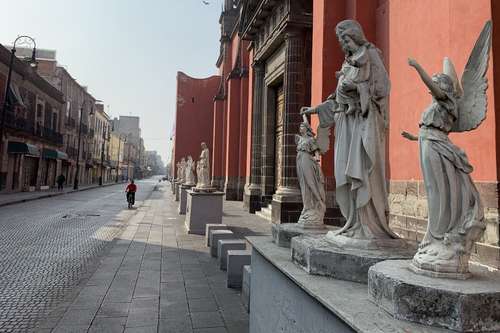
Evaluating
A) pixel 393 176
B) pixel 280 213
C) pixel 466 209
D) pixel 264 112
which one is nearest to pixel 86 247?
pixel 280 213

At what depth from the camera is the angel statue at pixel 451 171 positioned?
1.89m

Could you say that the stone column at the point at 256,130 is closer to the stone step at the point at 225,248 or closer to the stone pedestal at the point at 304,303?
the stone step at the point at 225,248

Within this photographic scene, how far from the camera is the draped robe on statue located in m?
2.57

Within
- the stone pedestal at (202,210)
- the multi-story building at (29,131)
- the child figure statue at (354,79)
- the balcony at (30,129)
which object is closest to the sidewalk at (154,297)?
the stone pedestal at (202,210)

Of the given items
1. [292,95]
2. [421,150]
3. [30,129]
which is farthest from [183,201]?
[30,129]

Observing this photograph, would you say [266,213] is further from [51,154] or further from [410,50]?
[51,154]

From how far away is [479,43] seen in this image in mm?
2098

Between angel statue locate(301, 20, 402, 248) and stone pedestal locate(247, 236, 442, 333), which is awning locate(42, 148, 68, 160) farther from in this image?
angel statue locate(301, 20, 402, 248)

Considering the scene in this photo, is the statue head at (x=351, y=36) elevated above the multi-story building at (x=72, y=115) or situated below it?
below

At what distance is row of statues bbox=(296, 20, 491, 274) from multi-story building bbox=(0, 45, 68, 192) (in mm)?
23037

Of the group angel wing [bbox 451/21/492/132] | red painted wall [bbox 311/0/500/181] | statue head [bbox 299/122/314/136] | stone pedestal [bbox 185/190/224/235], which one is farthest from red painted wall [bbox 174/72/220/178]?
angel wing [bbox 451/21/492/132]

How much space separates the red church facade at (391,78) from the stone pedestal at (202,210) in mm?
1850

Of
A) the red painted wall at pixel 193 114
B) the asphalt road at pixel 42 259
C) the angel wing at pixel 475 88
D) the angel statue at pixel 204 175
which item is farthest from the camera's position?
the red painted wall at pixel 193 114

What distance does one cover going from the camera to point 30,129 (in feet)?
91.4
